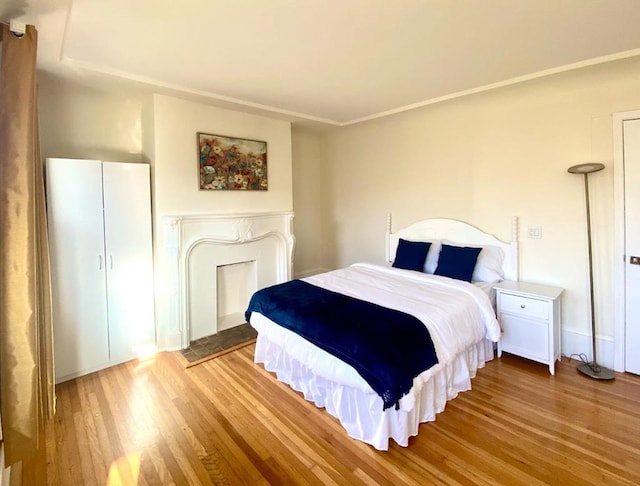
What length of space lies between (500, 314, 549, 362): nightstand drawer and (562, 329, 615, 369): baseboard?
1.67 ft

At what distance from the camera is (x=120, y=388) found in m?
2.74

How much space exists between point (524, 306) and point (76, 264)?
3.92 metres

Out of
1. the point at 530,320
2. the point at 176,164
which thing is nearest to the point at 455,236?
the point at 530,320

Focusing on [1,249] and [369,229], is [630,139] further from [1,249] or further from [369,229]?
[1,249]

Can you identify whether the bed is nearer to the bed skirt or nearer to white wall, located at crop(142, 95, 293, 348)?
the bed skirt

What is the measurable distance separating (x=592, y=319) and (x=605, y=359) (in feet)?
1.36

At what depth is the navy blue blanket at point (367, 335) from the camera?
1949mm

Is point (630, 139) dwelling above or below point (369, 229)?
above

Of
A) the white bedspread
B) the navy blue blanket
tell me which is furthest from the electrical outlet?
the navy blue blanket

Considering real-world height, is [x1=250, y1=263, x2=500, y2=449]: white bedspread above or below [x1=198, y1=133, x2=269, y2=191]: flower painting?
below

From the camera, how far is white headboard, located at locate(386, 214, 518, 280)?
11.1 ft

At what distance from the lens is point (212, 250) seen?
3.73 metres

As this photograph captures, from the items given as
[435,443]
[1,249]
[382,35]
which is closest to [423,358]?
[435,443]

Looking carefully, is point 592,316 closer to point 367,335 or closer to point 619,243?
point 619,243
